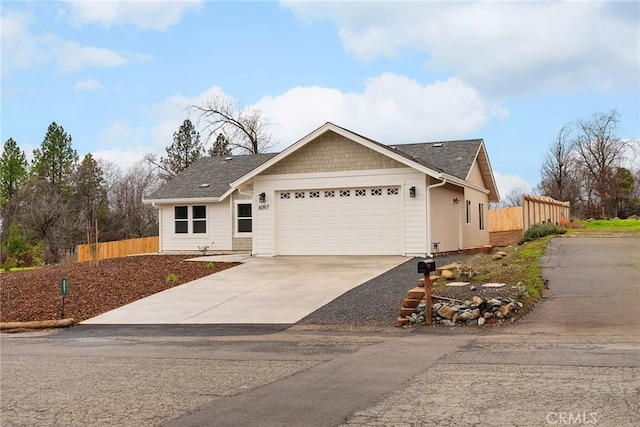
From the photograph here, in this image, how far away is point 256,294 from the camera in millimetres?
14938

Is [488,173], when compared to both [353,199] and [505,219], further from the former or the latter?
[505,219]

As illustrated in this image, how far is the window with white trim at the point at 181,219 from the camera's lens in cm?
2828

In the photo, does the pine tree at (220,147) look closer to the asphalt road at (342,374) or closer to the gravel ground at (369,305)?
the gravel ground at (369,305)

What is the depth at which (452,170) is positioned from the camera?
24422 millimetres

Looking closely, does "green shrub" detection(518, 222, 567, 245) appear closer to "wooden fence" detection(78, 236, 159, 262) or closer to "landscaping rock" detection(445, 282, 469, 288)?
"landscaping rock" detection(445, 282, 469, 288)

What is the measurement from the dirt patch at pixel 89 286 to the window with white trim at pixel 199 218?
Result: 5706 mm

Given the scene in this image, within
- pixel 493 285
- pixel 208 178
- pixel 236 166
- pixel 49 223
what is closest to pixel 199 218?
pixel 208 178

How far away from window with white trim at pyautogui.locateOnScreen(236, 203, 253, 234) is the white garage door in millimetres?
4336

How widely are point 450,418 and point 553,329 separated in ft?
16.2

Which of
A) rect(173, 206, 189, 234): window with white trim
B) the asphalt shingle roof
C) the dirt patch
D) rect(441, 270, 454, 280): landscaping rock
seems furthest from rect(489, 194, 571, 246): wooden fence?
rect(173, 206, 189, 234): window with white trim

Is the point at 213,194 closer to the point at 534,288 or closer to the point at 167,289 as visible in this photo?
the point at 167,289

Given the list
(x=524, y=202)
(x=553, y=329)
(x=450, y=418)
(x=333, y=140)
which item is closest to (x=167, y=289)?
(x=333, y=140)

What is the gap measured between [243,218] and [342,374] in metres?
20.5

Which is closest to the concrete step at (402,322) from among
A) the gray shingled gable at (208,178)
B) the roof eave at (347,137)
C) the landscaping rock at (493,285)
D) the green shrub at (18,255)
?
the landscaping rock at (493,285)
